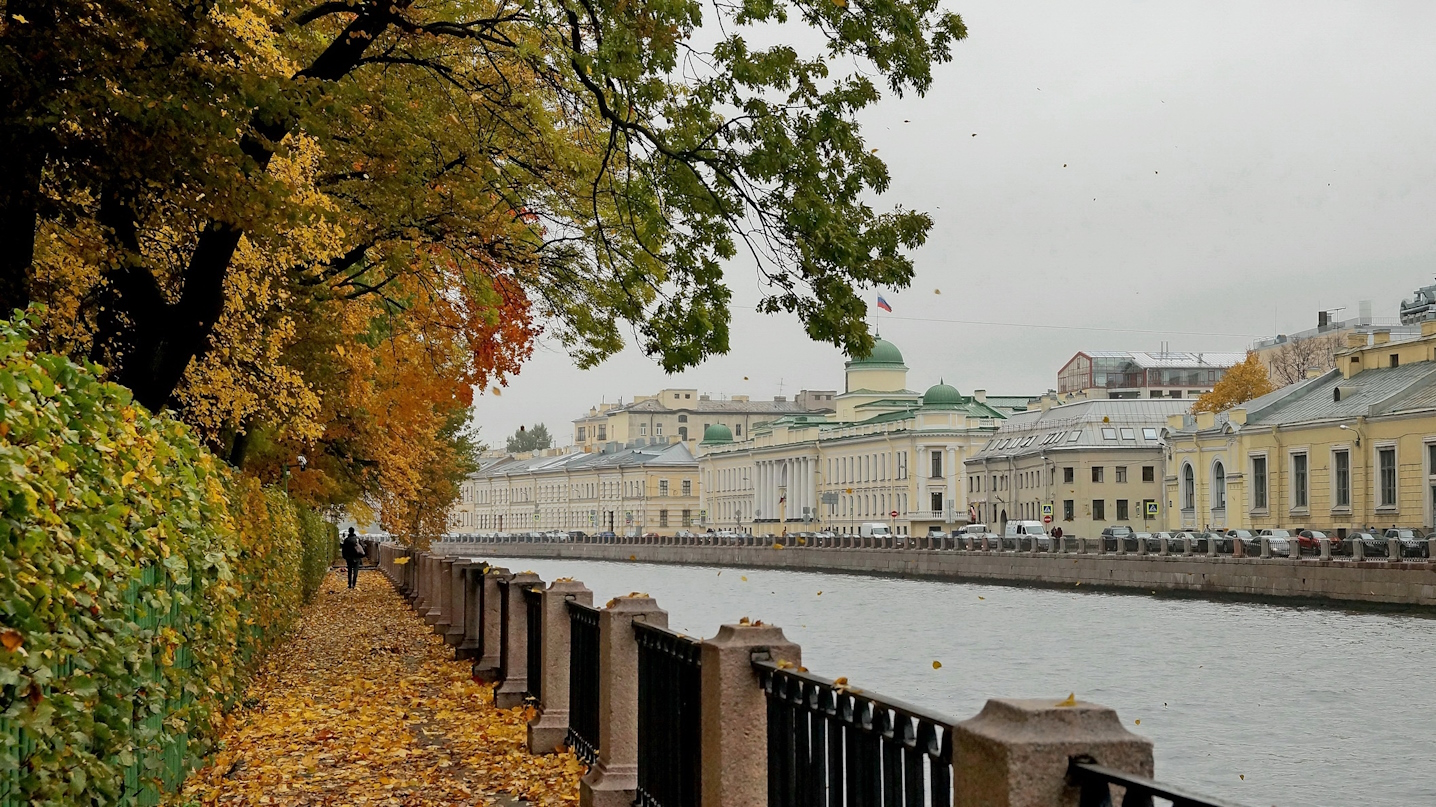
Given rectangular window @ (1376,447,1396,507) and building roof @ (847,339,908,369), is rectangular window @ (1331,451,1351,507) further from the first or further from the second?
building roof @ (847,339,908,369)

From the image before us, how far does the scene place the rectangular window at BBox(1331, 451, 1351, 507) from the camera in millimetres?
60781

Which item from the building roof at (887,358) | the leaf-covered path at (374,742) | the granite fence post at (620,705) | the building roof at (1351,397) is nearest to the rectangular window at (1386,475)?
the building roof at (1351,397)

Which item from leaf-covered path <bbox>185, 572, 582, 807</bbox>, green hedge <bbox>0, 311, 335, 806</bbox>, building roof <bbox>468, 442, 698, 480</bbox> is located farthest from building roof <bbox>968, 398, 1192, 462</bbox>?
green hedge <bbox>0, 311, 335, 806</bbox>

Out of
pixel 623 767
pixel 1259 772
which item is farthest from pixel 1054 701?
pixel 1259 772

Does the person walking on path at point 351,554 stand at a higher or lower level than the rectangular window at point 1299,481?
lower

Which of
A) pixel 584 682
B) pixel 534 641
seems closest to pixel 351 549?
pixel 534 641

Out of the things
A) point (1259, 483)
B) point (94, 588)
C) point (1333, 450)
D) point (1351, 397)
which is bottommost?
point (94, 588)

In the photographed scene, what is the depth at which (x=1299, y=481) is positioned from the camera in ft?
211

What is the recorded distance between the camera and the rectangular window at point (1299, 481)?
63.8 meters

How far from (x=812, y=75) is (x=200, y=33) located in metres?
4.33

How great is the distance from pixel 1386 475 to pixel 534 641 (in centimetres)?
5298

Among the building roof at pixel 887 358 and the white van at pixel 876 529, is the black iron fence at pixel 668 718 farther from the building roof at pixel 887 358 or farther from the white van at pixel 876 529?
the building roof at pixel 887 358

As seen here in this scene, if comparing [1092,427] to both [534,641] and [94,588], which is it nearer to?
[534,641]

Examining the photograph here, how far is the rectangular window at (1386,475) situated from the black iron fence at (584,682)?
53.6 m
